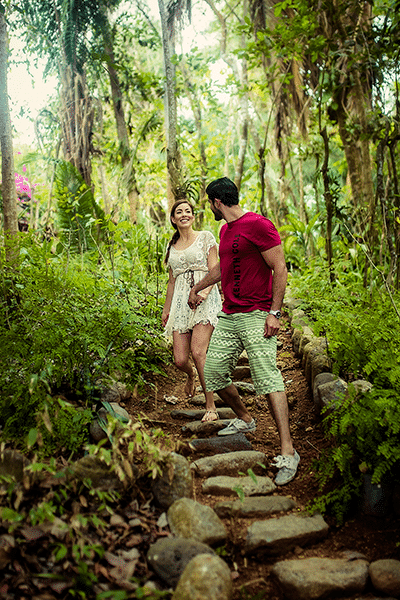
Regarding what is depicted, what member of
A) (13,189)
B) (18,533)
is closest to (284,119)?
(13,189)

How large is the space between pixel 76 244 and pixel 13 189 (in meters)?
3.42

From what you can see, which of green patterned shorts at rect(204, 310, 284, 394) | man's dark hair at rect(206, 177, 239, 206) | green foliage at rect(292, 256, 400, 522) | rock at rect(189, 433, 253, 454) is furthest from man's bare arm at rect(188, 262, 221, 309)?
rock at rect(189, 433, 253, 454)

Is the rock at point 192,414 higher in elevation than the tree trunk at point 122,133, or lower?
lower

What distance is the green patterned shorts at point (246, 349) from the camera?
3.03 m

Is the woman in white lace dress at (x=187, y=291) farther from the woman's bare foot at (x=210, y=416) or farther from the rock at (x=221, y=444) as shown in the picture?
the rock at (x=221, y=444)

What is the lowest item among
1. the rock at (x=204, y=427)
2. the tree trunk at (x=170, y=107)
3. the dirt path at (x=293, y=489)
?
the dirt path at (x=293, y=489)

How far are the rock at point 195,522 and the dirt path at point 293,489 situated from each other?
10 centimetres

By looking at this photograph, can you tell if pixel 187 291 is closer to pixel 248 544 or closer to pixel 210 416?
pixel 210 416

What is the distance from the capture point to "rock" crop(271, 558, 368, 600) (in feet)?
6.29

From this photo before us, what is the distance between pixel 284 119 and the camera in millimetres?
8156

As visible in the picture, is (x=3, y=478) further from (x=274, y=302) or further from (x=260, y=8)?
(x=260, y=8)

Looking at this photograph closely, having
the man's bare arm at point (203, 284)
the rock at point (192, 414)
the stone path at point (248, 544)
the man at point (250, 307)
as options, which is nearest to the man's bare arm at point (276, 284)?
the man at point (250, 307)

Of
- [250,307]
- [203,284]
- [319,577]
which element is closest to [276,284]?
[250,307]

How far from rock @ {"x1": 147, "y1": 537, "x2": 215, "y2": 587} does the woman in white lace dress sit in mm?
1974
